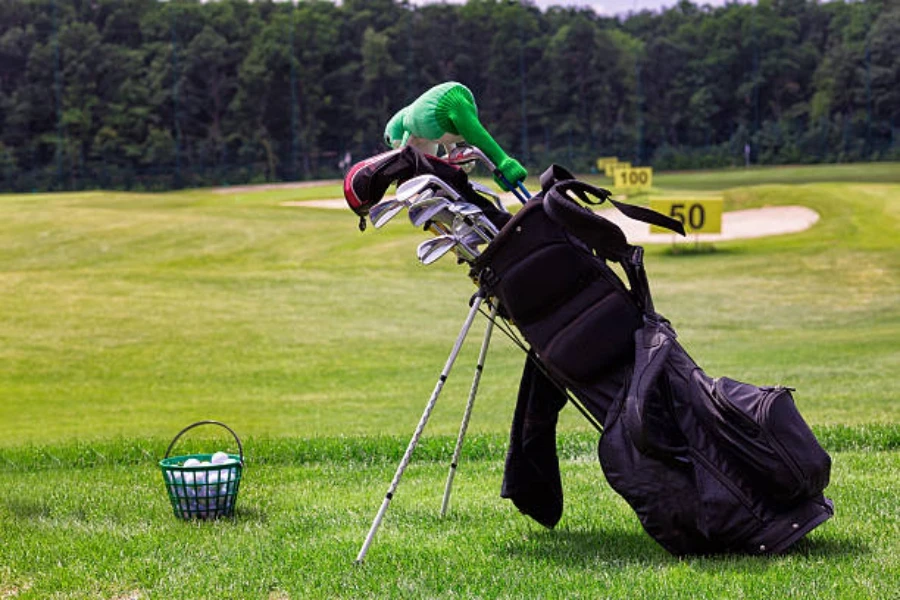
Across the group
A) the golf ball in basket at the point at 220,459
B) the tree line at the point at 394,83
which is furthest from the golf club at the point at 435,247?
the tree line at the point at 394,83

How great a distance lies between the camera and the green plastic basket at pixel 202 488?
5086 millimetres

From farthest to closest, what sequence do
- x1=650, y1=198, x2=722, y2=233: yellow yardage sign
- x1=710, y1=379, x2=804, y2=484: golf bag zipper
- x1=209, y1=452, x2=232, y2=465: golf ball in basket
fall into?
x1=650, y1=198, x2=722, y2=233: yellow yardage sign
x1=209, y1=452, x2=232, y2=465: golf ball in basket
x1=710, y1=379, x2=804, y2=484: golf bag zipper

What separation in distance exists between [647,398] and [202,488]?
2.02 metres

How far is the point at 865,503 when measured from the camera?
16.4 feet

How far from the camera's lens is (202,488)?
5.12m

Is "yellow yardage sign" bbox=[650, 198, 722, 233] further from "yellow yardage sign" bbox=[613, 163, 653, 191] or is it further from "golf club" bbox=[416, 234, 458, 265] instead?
"golf club" bbox=[416, 234, 458, 265]

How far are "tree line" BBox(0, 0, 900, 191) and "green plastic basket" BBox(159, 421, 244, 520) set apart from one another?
46060 mm

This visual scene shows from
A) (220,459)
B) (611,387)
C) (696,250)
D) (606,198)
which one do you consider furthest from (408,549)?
(696,250)

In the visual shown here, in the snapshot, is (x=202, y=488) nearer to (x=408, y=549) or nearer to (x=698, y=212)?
(x=408, y=549)

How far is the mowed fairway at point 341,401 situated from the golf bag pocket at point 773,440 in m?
0.26

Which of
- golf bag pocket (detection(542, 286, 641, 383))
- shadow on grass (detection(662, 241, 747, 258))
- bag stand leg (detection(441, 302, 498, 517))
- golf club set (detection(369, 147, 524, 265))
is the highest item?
golf club set (detection(369, 147, 524, 265))

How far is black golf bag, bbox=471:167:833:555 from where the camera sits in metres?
4.08

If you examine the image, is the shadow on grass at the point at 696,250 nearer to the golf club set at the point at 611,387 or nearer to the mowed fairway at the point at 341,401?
the mowed fairway at the point at 341,401

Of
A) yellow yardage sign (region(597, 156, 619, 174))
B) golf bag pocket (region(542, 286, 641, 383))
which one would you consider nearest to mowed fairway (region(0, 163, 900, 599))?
golf bag pocket (region(542, 286, 641, 383))
